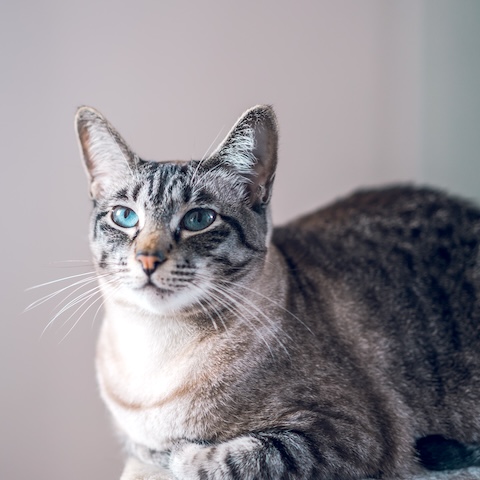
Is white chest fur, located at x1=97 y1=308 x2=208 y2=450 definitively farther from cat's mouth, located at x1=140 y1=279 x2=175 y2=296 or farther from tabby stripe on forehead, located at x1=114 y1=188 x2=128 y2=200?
tabby stripe on forehead, located at x1=114 y1=188 x2=128 y2=200

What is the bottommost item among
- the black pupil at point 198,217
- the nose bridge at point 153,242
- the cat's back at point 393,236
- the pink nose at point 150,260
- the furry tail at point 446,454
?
the furry tail at point 446,454

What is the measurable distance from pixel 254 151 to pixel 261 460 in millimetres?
680

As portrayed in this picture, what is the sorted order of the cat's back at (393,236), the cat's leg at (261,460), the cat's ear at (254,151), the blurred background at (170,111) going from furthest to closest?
the blurred background at (170,111)
the cat's back at (393,236)
the cat's ear at (254,151)
the cat's leg at (261,460)

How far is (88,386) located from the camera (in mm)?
2270

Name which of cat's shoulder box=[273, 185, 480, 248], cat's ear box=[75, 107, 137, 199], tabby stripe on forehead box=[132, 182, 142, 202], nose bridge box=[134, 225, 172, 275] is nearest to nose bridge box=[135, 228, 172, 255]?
nose bridge box=[134, 225, 172, 275]

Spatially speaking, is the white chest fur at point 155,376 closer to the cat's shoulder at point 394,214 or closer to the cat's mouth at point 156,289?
the cat's mouth at point 156,289

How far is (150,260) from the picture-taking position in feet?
4.31

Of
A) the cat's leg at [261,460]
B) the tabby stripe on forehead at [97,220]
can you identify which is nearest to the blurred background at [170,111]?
the tabby stripe on forehead at [97,220]

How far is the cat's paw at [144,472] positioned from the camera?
1.45 metres

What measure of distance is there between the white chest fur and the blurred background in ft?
1.37

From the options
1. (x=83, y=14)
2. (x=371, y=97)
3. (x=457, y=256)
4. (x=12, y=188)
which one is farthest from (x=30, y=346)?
(x=371, y=97)

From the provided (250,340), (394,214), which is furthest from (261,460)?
(394,214)

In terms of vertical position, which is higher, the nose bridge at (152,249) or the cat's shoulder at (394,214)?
the nose bridge at (152,249)

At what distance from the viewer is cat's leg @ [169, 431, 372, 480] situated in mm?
1302
